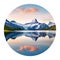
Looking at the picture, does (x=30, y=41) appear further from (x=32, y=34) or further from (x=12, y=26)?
(x=12, y=26)

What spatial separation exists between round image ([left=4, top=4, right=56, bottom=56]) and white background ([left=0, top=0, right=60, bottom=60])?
0.13ft

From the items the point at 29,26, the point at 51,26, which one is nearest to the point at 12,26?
the point at 29,26

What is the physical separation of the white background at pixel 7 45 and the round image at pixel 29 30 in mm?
38

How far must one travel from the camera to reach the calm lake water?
236 centimetres

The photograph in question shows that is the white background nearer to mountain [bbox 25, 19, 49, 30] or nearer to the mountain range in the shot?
the mountain range

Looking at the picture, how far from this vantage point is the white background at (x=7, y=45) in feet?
7.74

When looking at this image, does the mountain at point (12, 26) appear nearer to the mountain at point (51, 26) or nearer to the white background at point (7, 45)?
the white background at point (7, 45)

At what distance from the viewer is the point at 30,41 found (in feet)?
7.77

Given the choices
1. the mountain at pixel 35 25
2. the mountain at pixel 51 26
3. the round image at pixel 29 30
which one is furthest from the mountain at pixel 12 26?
the mountain at pixel 51 26

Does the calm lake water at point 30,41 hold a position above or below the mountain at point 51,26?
below

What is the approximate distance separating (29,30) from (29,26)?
0.15ft

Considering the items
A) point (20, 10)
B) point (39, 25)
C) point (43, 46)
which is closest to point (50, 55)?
point (43, 46)

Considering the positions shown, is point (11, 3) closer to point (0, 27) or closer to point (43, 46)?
point (0, 27)

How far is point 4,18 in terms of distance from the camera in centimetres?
238
